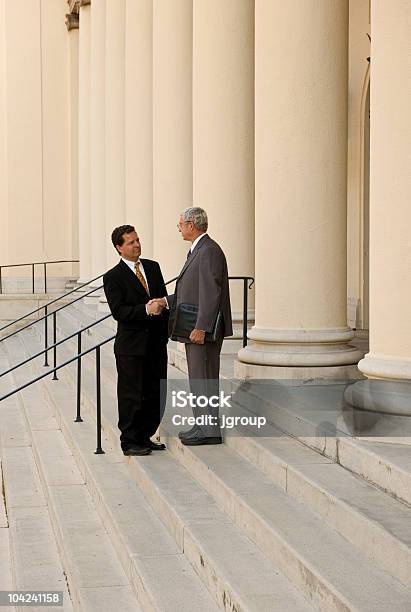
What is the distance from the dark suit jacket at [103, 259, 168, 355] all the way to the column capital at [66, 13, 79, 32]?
95.4 feet

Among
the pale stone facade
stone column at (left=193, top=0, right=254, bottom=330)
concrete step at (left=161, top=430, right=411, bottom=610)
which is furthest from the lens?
stone column at (left=193, top=0, right=254, bottom=330)

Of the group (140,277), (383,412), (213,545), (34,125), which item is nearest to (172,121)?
(140,277)

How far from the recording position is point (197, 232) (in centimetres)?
959

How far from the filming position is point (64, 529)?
9.03 metres

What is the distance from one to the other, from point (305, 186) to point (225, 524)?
3879 mm

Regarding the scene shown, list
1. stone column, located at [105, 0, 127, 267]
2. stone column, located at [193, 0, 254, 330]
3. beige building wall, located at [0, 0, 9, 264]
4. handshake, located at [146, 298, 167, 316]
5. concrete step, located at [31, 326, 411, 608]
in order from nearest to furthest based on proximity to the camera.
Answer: concrete step, located at [31, 326, 411, 608]
handshake, located at [146, 298, 167, 316]
stone column, located at [193, 0, 254, 330]
stone column, located at [105, 0, 127, 267]
beige building wall, located at [0, 0, 9, 264]

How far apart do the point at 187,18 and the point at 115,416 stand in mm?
7401

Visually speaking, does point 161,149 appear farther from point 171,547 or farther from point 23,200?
point 23,200

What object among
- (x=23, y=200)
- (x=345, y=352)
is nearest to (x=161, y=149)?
(x=345, y=352)

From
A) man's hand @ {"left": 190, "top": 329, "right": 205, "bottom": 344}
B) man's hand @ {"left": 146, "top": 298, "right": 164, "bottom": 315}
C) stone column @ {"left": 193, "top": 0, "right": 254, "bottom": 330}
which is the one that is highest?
stone column @ {"left": 193, "top": 0, "right": 254, "bottom": 330}

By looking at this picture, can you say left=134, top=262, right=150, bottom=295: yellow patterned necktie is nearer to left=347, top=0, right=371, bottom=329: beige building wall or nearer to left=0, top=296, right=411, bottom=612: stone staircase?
left=0, top=296, right=411, bottom=612: stone staircase

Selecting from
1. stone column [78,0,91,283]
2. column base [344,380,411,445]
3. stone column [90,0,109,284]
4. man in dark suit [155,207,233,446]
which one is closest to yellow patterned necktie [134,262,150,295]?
man in dark suit [155,207,233,446]

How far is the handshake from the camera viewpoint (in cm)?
966

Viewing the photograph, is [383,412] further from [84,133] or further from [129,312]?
[84,133]
